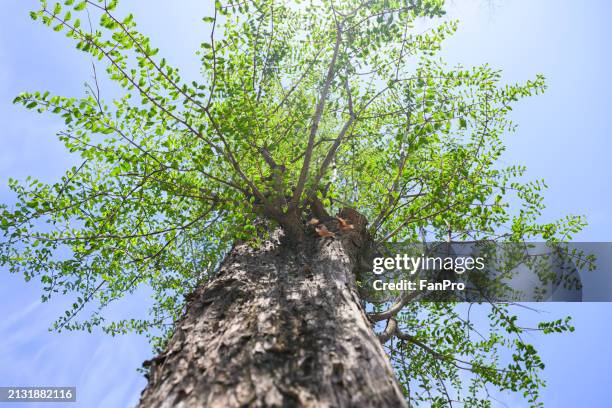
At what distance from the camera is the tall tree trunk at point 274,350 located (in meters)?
1.85

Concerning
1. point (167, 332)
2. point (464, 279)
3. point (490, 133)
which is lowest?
point (167, 332)

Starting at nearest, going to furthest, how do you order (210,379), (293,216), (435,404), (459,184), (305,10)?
(210,379) → (293,216) → (459,184) → (305,10) → (435,404)

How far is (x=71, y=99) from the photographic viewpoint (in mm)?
3320

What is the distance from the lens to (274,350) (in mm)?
2232

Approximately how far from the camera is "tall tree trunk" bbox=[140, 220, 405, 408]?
6.07 ft

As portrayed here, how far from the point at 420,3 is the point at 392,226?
339 centimetres

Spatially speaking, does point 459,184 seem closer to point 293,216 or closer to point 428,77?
point 428,77

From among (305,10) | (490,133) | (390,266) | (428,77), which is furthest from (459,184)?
(305,10)

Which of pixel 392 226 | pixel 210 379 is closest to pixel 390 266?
pixel 392 226

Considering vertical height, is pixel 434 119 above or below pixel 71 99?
above

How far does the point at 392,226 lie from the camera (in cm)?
666

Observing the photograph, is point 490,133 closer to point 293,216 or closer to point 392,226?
point 392,226

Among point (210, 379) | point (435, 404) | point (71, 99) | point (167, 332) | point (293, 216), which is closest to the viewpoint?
point (210, 379)

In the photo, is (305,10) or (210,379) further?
(305,10)
